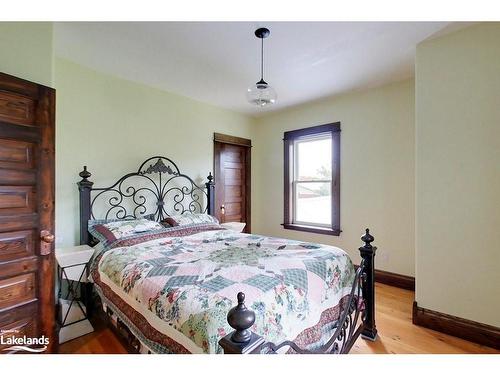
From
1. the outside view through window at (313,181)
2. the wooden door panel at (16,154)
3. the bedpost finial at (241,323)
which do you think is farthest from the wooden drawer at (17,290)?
the outside view through window at (313,181)

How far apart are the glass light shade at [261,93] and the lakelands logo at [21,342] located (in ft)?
7.51

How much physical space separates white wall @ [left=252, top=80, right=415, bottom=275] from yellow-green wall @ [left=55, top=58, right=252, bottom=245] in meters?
1.69

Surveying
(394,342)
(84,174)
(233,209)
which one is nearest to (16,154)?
(84,174)

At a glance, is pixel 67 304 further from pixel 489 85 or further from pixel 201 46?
pixel 489 85

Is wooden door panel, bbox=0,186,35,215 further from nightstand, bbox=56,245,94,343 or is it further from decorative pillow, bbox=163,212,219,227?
decorative pillow, bbox=163,212,219,227

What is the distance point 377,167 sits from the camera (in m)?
3.28

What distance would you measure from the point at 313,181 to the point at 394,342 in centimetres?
238

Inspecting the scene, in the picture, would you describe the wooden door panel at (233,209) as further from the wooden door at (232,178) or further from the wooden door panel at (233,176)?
the wooden door panel at (233,176)

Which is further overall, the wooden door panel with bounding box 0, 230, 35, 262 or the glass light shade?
the glass light shade

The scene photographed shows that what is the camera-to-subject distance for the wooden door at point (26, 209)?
1.51 m

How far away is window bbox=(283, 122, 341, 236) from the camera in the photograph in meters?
3.66

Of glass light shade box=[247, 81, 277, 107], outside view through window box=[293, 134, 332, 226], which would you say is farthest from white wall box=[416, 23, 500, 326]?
outside view through window box=[293, 134, 332, 226]

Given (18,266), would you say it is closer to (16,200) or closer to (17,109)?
(16,200)
